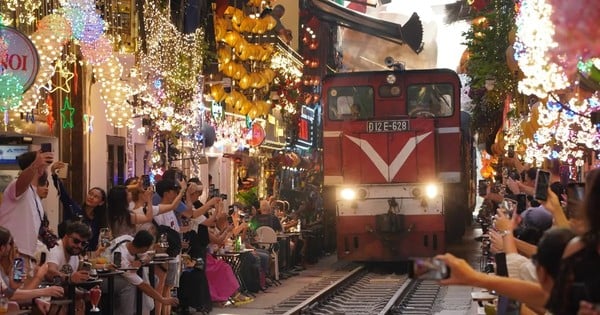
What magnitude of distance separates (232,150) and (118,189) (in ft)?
72.2

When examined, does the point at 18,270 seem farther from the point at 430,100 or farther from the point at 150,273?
the point at 430,100

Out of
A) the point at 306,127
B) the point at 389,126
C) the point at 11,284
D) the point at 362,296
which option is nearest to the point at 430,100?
the point at 389,126

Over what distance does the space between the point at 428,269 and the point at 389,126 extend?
1994cm

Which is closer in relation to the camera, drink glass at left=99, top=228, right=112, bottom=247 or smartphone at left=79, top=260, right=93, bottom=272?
smartphone at left=79, top=260, right=93, bottom=272

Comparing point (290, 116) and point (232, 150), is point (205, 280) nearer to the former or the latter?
point (232, 150)

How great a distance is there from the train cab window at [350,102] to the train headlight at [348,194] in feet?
5.83

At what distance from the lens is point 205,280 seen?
17.0 metres

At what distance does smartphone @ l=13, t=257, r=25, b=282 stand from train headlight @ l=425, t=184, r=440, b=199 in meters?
15.0

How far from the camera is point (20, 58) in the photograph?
1294cm

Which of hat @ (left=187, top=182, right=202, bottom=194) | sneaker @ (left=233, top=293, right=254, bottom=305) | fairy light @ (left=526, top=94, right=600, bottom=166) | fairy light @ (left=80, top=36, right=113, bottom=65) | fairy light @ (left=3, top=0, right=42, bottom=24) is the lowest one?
sneaker @ (left=233, top=293, right=254, bottom=305)

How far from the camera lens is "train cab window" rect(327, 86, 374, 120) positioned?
86.1 ft

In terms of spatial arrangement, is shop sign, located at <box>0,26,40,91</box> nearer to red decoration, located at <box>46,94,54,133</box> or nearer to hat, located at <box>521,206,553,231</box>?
hat, located at <box>521,206,553,231</box>

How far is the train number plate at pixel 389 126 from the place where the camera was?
25.1 metres

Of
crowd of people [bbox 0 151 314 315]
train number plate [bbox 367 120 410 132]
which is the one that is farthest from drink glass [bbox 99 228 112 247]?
train number plate [bbox 367 120 410 132]
